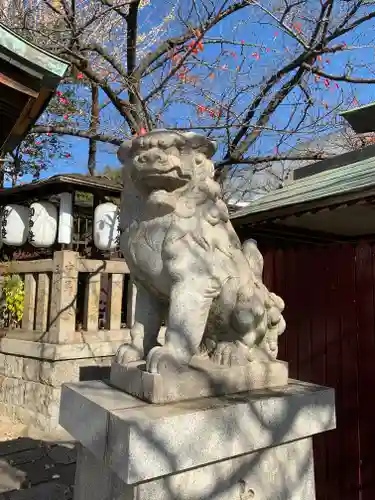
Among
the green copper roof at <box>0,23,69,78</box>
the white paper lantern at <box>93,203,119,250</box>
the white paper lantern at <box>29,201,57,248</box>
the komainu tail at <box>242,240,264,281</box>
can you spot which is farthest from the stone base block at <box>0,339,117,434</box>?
the komainu tail at <box>242,240,264,281</box>

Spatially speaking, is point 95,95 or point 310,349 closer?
point 310,349

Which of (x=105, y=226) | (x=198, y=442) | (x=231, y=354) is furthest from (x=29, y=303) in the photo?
(x=198, y=442)

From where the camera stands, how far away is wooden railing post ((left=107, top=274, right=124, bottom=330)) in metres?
5.81

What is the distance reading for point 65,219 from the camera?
17.7ft

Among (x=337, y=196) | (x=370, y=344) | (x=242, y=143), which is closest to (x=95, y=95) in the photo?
(x=242, y=143)

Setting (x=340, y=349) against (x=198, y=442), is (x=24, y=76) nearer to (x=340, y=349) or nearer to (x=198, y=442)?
(x=198, y=442)

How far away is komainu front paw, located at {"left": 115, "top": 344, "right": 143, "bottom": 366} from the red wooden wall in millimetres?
1837

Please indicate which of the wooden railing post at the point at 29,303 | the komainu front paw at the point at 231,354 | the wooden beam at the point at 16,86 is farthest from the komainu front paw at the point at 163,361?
the wooden railing post at the point at 29,303

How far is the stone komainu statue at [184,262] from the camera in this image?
2031 mm

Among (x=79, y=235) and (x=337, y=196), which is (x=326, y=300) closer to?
(x=337, y=196)

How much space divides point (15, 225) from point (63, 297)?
129 centimetres

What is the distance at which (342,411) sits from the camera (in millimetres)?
3232

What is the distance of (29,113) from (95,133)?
2.98 metres

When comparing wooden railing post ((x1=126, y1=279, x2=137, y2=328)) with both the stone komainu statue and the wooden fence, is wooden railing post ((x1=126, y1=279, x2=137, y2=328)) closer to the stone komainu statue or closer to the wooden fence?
the wooden fence
